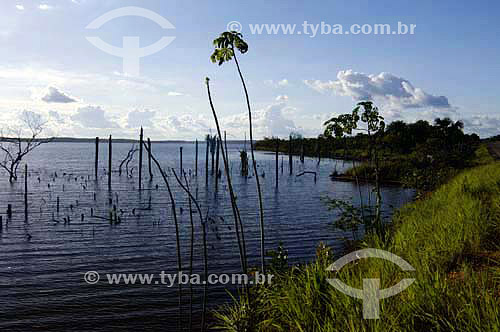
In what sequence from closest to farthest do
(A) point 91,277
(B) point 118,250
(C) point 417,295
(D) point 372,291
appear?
(C) point 417,295 < (D) point 372,291 < (A) point 91,277 < (B) point 118,250

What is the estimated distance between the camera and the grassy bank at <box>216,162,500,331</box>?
381 centimetres

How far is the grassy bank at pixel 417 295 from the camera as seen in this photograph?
381 cm

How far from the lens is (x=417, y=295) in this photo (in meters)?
4.09

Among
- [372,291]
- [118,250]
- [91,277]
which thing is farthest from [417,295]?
[118,250]

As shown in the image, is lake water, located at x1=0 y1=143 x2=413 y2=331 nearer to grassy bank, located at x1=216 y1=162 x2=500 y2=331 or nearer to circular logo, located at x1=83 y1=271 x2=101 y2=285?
circular logo, located at x1=83 y1=271 x2=101 y2=285

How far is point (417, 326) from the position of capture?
154 inches

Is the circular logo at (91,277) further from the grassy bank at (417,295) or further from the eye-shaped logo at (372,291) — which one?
the eye-shaped logo at (372,291)

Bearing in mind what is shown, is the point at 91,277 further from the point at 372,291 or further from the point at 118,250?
the point at 372,291

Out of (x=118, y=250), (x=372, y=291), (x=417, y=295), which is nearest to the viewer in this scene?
(x=417, y=295)

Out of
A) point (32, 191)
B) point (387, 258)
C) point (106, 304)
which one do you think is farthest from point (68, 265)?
point (32, 191)

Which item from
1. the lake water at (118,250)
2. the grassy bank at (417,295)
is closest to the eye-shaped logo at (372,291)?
the grassy bank at (417,295)

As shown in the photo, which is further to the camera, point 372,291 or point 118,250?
point 118,250

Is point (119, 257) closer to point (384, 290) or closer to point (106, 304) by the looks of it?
point (106, 304)

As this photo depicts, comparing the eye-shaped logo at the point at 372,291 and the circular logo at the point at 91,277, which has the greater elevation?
the eye-shaped logo at the point at 372,291
